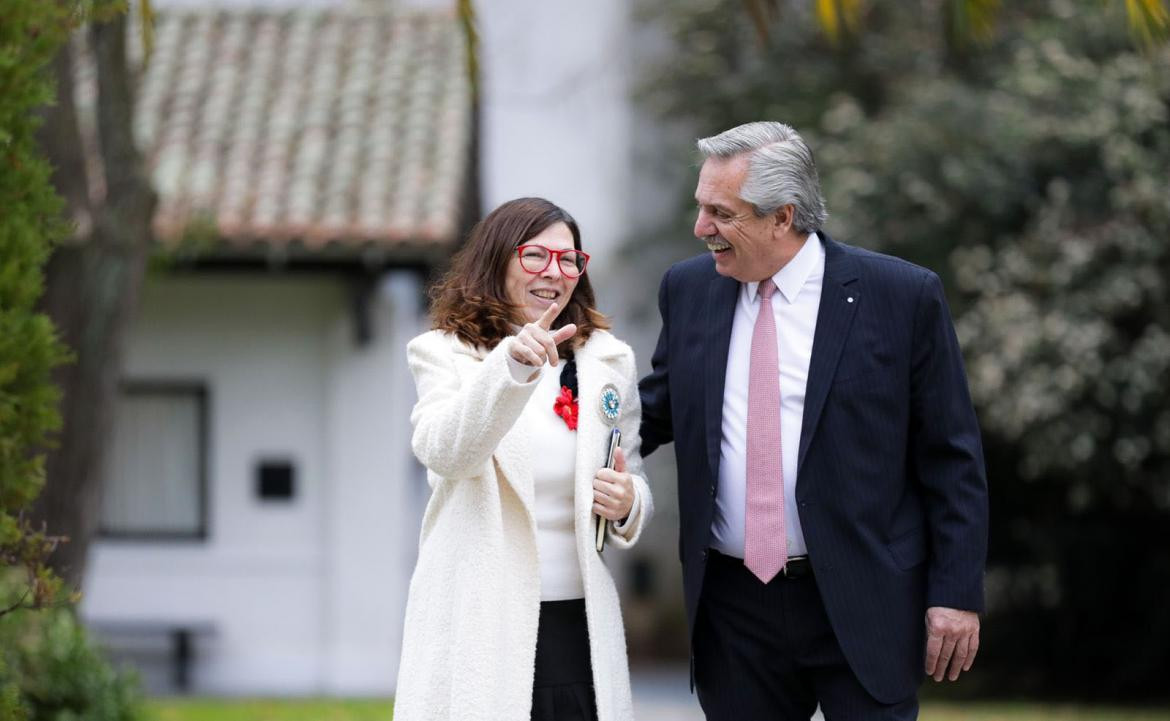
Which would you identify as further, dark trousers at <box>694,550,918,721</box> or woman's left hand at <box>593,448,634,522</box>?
dark trousers at <box>694,550,918,721</box>

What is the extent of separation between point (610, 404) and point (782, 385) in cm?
40

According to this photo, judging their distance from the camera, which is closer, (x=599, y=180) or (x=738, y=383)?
(x=738, y=383)

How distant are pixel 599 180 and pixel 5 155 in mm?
11713

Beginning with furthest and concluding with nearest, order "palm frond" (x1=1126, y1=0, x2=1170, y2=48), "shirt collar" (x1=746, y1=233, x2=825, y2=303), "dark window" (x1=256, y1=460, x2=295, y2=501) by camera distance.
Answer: "dark window" (x1=256, y1=460, x2=295, y2=501), "palm frond" (x1=1126, y1=0, x2=1170, y2=48), "shirt collar" (x1=746, y1=233, x2=825, y2=303)

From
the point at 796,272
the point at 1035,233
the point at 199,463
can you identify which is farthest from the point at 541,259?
the point at 199,463

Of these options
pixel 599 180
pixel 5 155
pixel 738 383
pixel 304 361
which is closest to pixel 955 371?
pixel 738 383

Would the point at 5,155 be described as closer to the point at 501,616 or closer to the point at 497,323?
the point at 497,323

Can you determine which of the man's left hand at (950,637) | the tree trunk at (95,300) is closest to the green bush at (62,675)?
the tree trunk at (95,300)

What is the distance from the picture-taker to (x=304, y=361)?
11305 mm

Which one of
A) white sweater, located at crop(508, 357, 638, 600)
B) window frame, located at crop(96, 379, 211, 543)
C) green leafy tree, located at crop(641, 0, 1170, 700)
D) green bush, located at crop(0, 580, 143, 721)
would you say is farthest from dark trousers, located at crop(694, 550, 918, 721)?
window frame, located at crop(96, 379, 211, 543)

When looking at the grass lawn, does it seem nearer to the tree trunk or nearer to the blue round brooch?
the tree trunk

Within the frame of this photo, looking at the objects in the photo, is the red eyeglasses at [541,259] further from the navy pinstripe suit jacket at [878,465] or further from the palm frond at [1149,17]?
the palm frond at [1149,17]

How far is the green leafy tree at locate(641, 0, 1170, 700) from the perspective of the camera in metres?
9.92

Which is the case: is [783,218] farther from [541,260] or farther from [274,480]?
[274,480]
